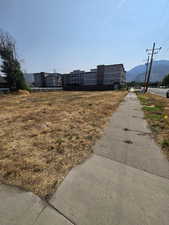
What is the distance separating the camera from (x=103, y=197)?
57.6 inches

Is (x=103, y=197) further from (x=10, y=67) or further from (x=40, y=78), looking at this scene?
(x=40, y=78)

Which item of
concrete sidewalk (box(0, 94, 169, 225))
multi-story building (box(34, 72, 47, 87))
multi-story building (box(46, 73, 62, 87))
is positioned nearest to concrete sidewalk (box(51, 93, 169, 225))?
concrete sidewalk (box(0, 94, 169, 225))

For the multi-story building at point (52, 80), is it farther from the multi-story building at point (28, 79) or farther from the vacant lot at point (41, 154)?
the vacant lot at point (41, 154)

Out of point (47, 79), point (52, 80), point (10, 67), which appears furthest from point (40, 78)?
point (10, 67)

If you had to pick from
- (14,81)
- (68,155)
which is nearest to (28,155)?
(68,155)

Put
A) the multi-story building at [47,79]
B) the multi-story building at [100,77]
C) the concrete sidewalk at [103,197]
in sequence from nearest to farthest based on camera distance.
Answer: the concrete sidewalk at [103,197], the multi-story building at [100,77], the multi-story building at [47,79]

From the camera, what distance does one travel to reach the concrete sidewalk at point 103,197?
121 centimetres

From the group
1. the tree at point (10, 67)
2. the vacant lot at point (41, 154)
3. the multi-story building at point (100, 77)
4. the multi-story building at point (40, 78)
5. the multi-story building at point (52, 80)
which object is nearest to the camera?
the vacant lot at point (41, 154)

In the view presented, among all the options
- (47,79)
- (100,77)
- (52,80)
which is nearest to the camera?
(100,77)

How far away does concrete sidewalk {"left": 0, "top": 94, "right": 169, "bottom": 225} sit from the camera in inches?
47.5

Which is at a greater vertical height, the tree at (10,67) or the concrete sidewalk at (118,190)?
the tree at (10,67)

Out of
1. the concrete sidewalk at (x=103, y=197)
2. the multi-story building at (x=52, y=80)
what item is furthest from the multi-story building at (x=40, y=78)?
the concrete sidewalk at (x=103, y=197)

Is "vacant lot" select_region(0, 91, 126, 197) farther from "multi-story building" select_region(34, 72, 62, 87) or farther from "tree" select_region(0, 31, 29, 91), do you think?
"multi-story building" select_region(34, 72, 62, 87)

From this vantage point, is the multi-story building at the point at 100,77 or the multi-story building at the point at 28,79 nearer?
the multi-story building at the point at 28,79
